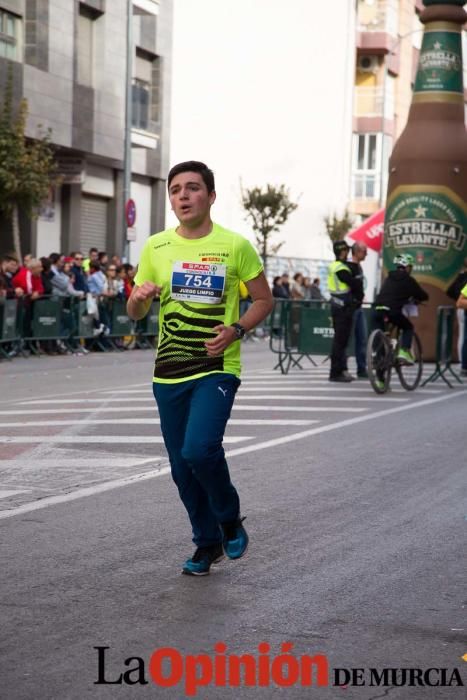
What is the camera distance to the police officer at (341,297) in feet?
61.0

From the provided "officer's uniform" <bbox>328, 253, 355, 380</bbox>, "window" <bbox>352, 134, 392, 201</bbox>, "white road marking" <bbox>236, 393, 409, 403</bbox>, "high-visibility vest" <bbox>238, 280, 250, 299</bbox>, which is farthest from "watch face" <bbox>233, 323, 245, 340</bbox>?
"window" <bbox>352, 134, 392, 201</bbox>

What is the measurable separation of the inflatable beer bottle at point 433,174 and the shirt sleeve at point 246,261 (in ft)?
58.4

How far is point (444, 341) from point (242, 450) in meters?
9.32

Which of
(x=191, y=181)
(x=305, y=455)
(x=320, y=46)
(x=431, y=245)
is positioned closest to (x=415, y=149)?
(x=431, y=245)

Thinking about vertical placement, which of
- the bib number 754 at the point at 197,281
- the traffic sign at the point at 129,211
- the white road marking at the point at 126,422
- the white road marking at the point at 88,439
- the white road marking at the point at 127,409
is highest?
the traffic sign at the point at 129,211

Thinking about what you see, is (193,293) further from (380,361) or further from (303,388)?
(303,388)

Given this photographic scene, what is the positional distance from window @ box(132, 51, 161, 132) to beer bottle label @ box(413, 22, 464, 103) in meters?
15.2

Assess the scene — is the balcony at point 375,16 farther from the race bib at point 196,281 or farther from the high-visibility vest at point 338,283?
the race bib at point 196,281

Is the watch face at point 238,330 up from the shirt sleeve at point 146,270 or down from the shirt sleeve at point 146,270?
down

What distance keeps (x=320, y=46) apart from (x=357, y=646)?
55.5 m

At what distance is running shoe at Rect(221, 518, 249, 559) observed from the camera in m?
6.39

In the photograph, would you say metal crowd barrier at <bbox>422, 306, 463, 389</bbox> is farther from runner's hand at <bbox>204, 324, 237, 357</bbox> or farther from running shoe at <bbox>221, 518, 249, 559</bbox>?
runner's hand at <bbox>204, 324, 237, 357</bbox>

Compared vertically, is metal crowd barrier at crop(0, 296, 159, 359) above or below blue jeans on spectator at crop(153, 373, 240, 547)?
below

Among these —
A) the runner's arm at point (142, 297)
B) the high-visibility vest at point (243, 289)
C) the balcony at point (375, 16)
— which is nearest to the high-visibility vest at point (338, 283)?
the high-visibility vest at point (243, 289)
